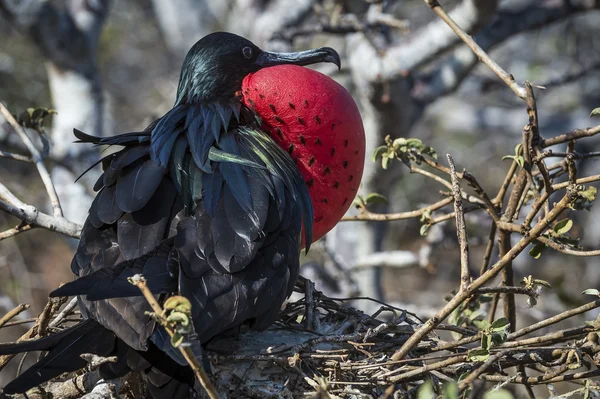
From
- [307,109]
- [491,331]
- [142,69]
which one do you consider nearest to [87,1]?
[307,109]

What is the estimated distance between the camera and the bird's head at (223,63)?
2281mm

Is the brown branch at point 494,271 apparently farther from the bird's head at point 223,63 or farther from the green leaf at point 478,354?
the bird's head at point 223,63

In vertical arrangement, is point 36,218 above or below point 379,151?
below

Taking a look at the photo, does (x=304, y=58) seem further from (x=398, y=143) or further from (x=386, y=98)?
(x=386, y=98)

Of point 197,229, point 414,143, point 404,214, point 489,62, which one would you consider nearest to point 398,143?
point 414,143

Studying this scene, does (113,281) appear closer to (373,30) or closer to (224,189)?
(224,189)

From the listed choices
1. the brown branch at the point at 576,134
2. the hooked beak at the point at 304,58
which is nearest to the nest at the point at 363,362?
the brown branch at the point at 576,134

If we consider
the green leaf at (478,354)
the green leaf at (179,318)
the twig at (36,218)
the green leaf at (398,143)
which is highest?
the green leaf at (398,143)

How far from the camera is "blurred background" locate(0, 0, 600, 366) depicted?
3.21 metres

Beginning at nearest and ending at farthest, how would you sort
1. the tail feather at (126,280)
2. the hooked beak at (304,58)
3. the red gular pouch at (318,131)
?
the tail feather at (126,280)
the red gular pouch at (318,131)
the hooked beak at (304,58)

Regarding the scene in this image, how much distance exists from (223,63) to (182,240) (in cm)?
73

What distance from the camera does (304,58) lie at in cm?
235

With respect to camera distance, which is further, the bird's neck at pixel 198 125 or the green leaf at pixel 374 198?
the green leaf at pixel 374 198

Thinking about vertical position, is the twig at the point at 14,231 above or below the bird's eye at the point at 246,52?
below
